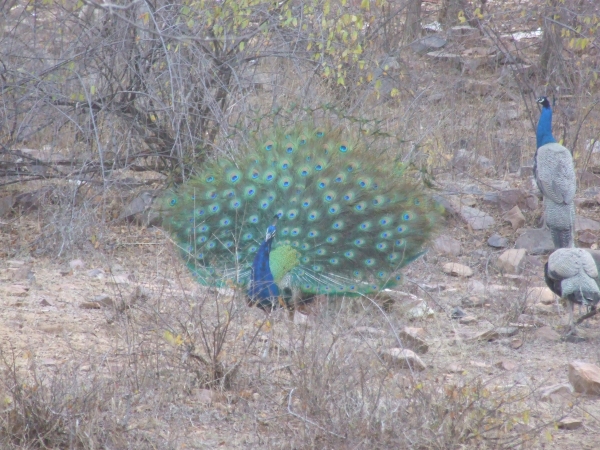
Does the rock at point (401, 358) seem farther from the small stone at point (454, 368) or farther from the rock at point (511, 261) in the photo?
the rock at point (511, 261)

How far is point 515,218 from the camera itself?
29.2 feet

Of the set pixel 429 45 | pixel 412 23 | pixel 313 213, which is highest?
pixel 412 23

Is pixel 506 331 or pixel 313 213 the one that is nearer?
pixel 506 331

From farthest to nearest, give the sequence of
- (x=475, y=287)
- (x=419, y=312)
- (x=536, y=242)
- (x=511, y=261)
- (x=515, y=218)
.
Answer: (x=515, y=218), (x=536, y=242), (x=511, y=261), (x=475, y=287), (x=419, y=312)

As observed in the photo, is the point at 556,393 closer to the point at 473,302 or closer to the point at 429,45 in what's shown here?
A: the point at 473,302

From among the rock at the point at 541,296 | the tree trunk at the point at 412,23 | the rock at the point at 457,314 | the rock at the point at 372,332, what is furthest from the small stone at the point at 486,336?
the tree trunk at the point at 412,23

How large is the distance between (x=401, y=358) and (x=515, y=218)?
4.80 m

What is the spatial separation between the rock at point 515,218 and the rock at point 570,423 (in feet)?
16.1

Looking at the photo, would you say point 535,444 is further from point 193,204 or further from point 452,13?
point 452,13

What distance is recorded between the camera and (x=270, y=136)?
6781 millimetres

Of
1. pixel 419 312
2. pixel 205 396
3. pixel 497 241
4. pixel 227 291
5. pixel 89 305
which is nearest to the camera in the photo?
pixel 205 396

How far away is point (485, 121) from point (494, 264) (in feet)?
13.8

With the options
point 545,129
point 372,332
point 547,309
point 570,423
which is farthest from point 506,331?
point 545,129

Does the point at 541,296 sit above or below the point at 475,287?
above
